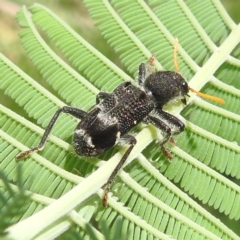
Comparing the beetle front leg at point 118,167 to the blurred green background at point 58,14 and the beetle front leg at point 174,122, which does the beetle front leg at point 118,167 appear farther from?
the blurred green background at point 58,14

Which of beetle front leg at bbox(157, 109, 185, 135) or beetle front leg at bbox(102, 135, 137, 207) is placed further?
beetle front leg at bbox(157, 109, 185, 135)

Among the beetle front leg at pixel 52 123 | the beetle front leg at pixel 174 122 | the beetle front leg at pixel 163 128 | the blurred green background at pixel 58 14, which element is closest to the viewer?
the beetle front leg at pixel 52 123

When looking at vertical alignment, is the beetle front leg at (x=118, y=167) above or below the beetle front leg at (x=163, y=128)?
below

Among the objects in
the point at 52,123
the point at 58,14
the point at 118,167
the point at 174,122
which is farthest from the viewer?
the point at 58,14

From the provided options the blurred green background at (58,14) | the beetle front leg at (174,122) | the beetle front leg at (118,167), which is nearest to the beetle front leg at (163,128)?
the beetle front leg at (174,122)

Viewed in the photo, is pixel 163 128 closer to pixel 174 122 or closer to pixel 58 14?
pixel 174 122

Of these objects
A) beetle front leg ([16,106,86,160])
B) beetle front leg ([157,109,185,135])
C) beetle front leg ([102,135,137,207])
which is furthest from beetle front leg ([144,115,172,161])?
beetle front leg ([16,106,86,160])

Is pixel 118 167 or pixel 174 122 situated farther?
pixel 174 122

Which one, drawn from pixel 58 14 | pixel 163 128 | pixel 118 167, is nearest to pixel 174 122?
pixel 163 128

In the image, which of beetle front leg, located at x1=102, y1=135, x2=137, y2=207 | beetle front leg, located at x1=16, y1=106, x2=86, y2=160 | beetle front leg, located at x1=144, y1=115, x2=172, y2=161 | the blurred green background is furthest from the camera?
the blurred green background

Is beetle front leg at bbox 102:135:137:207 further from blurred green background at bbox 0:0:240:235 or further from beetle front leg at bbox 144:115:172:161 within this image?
blurred green background at bbox 0:0:240:235

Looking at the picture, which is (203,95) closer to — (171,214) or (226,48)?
(226,48)
